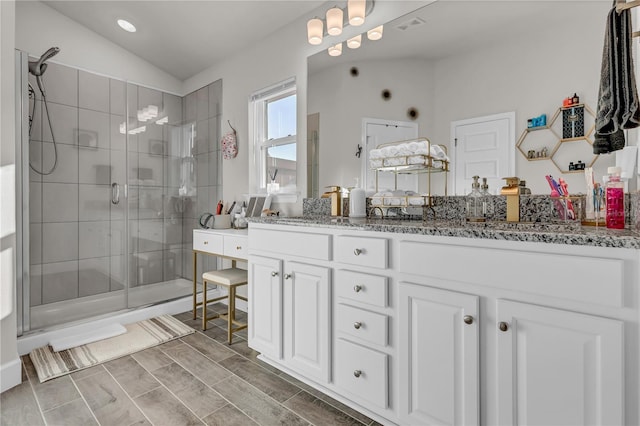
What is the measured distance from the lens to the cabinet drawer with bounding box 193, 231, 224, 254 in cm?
262

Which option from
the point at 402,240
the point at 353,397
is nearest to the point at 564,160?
the point at 402,240

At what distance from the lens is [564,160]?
1.43 meters

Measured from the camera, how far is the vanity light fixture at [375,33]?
81.0 inches

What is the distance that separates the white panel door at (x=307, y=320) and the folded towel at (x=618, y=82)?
122 centimetres

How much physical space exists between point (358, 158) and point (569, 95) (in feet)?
3.70

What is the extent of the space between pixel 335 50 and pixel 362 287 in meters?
1.72

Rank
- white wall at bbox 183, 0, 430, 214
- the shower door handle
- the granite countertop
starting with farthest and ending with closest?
the shower door handle < white wall at bbox 183, 0, 430, 214 < the granite countertop

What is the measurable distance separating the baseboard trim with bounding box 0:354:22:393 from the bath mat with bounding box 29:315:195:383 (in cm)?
10

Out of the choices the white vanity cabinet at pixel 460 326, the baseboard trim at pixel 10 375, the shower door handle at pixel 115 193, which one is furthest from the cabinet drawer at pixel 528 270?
the shower door handle at pixel 115 193

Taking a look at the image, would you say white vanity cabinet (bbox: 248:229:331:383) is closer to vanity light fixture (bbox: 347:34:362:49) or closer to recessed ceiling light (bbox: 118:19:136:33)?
vanity light fixture (bbox: 347:34:362:49)

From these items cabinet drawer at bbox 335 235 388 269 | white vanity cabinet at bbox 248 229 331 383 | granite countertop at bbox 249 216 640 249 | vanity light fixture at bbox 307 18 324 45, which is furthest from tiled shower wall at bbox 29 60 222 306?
granite countertop at bbox 249 216 640 249

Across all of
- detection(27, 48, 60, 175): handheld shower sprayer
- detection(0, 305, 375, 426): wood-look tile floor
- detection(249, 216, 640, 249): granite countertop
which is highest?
detection(27, 48, 60, 175): handheld shower sprayer

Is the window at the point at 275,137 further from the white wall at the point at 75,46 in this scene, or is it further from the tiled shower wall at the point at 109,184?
the white wall at the point at 75,46

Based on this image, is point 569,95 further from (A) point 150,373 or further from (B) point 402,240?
(A) point 150,373
